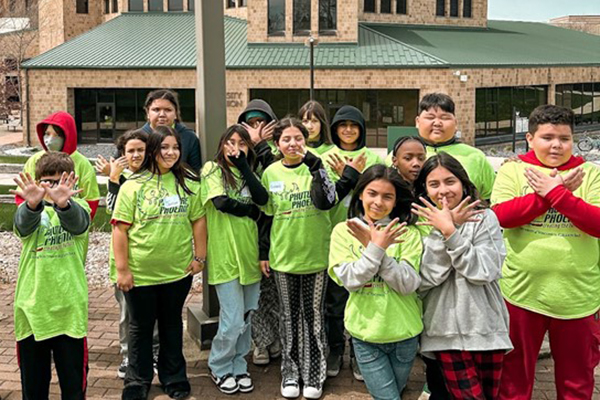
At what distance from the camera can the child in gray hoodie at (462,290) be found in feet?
11.6

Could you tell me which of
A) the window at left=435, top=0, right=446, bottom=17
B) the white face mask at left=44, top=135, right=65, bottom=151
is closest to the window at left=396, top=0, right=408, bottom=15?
the window at left=435, top=0, right=446, bottom=17

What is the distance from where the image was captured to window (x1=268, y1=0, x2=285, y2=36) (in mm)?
30016

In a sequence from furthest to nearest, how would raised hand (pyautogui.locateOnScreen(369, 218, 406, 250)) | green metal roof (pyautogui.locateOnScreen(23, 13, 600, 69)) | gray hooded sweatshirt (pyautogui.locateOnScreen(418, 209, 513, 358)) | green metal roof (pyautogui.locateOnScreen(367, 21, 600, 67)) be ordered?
1. green metal roof (pyautogui.locateOnScreen(367, 21, 600, 67))
2. green metal roof (pyautogui.locateOnScreen(23, 13, 600, 69))
3. gray hooded sweatshirt (pyautogui.locateOnScreen(418, 209, 513, 358))
4. raised hand (pyautogui.locateOnScreen(369, 218, 406, 250))

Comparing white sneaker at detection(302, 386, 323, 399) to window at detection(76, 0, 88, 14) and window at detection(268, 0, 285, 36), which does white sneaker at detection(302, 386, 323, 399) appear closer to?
window at detection(268, 0, 285, 36)

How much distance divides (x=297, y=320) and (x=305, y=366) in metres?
0.34

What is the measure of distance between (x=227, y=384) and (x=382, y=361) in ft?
4.90

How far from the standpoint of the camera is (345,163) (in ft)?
15.6

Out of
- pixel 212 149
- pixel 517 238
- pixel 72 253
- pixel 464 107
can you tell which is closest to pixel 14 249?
pixel 212 149

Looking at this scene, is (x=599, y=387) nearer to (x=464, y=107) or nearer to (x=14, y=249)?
(x=14, y=249)

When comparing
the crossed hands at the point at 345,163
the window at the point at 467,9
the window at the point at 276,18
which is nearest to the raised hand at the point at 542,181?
the crossed hands at the point at 345,163

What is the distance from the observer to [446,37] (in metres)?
33.1

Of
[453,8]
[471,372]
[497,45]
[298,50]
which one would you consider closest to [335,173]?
[471,372]

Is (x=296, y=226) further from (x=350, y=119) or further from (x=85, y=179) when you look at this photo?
(x=85, y=179)

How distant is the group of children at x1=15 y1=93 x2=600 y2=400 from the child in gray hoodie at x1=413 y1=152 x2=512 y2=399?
11 millimetres
